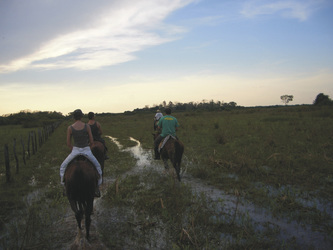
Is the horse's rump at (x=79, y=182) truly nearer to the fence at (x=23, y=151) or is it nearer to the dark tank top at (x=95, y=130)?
the dark tank top at (x=95, y=130)

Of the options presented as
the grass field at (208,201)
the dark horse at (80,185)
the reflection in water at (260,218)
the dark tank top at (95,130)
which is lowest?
the reflection in water at (260,218)

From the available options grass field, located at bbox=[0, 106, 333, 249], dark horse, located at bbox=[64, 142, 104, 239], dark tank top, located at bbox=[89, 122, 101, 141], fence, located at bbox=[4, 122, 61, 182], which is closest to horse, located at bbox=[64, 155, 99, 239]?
dark horse, located at bbox=[64, 142, 104, 239]

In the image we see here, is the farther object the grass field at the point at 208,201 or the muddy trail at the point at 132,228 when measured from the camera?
the grass field at the point at 208,201

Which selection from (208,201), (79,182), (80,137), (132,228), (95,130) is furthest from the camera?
(95,130)

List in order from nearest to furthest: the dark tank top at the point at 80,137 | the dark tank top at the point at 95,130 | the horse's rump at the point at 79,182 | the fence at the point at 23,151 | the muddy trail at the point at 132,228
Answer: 1. the muddy trail at the point at 132,228
2. the horse's rump at the point at 79,182
3. the dark tank top at the point at 80,137
4. the dark tank top at the point at 95,130
5. the fence at the point at 23,151

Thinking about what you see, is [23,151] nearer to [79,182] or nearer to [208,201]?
[79,182]

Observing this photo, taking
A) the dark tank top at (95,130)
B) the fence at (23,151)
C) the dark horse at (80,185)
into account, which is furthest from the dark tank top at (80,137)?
the fence at (23,151)

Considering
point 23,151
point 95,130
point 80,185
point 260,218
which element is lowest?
point 260,218

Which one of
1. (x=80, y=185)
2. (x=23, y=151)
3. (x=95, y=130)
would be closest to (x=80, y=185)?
(x=80, y=185)

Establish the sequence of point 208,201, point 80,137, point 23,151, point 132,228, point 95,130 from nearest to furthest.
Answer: point 132,228
point 80,137
point 208,201
point 95,130
point 23,151

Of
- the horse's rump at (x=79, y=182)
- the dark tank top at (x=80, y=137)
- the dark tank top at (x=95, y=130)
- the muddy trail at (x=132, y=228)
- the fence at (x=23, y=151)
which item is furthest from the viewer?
the fence at (x=23, y=151)

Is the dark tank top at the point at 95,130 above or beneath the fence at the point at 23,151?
above

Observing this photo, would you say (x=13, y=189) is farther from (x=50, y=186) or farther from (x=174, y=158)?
(x=174, y=158)

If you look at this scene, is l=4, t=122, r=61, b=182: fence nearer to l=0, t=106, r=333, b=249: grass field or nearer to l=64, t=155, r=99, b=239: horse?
Answer: l=0, t=106, r=333, b=249: grass field
